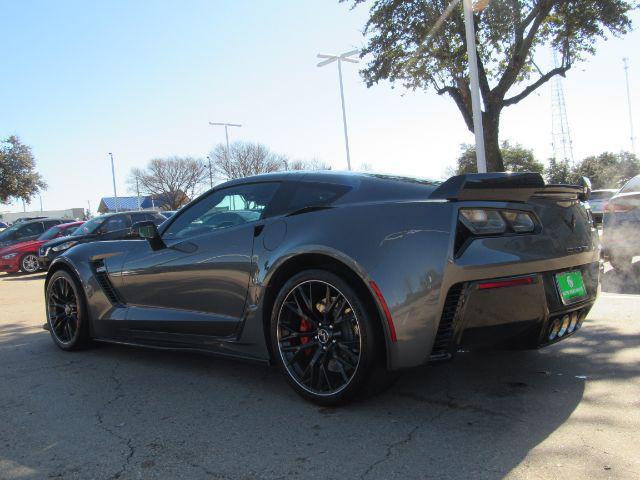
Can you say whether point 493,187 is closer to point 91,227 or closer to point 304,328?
point 304,328

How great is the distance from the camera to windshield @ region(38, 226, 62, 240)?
653 inches

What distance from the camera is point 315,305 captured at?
3221mm

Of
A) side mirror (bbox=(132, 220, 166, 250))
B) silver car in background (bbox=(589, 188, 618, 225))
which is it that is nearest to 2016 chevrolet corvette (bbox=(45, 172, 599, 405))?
side mirror (bbox=(132, 220, 166, 250))

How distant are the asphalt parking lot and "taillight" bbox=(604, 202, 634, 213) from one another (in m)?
3.17

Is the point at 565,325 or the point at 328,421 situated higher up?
the point at 565,325

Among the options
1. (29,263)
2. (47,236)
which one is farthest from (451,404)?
(47,236)

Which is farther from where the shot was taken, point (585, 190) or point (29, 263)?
point (29, 263)

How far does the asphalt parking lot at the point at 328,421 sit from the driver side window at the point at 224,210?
107 cm

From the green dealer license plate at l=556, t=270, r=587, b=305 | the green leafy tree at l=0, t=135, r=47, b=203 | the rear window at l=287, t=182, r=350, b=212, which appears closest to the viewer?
the green dealer license plate at l=556, t=270, r=587, b=305

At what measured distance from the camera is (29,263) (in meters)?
16.1

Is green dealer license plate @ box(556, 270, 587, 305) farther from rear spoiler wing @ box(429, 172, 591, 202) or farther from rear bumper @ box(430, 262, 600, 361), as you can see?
rear spoiler wing @ box(429, 172, 591, 202)

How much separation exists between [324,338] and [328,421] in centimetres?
45

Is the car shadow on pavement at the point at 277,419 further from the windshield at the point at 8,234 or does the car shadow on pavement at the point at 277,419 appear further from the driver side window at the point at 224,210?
the windshield at the point at 8,234

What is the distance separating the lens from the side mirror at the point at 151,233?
4.17 metres
